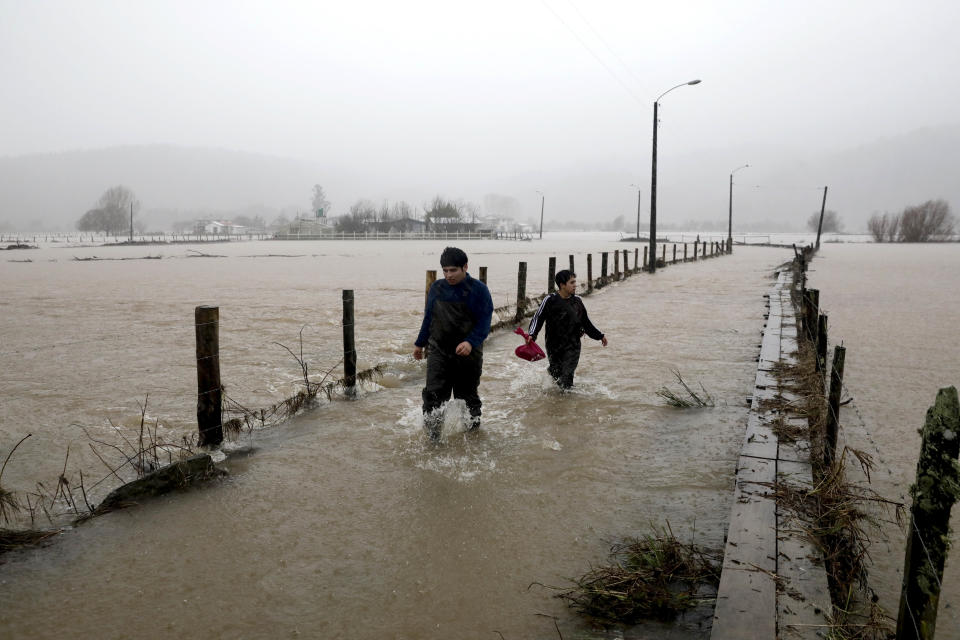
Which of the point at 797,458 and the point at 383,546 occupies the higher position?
the point at 797,458

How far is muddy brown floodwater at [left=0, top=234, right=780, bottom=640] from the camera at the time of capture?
3688 mm

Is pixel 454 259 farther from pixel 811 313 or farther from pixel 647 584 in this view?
pixel 811 313

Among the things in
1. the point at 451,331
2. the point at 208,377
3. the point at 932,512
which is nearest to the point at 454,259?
the point at 451,331

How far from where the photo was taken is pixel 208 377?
612 centimetres

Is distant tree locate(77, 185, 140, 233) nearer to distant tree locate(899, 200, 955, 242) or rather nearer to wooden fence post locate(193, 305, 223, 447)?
distant tree locate(899, 200, 955, 242)

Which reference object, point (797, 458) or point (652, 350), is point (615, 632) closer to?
point (797, 458)

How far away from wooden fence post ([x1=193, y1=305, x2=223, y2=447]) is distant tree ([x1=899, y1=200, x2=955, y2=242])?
11942 cm

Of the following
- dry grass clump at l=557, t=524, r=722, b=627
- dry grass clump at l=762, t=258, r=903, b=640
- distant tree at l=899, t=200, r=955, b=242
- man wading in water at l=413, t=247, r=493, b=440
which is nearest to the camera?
dry grass clump at l=762, t=258, r=903, b=640

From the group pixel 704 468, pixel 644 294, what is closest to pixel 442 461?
pixel 704 468

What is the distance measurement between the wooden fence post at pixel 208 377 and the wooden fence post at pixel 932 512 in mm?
5294

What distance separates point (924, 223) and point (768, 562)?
12157 centimetres

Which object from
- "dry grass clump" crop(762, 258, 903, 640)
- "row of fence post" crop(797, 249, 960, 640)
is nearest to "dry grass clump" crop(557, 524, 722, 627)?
"dry grass clump" crop(762, 258, 903, 640)

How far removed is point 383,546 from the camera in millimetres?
4402

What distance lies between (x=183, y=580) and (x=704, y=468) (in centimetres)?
398
